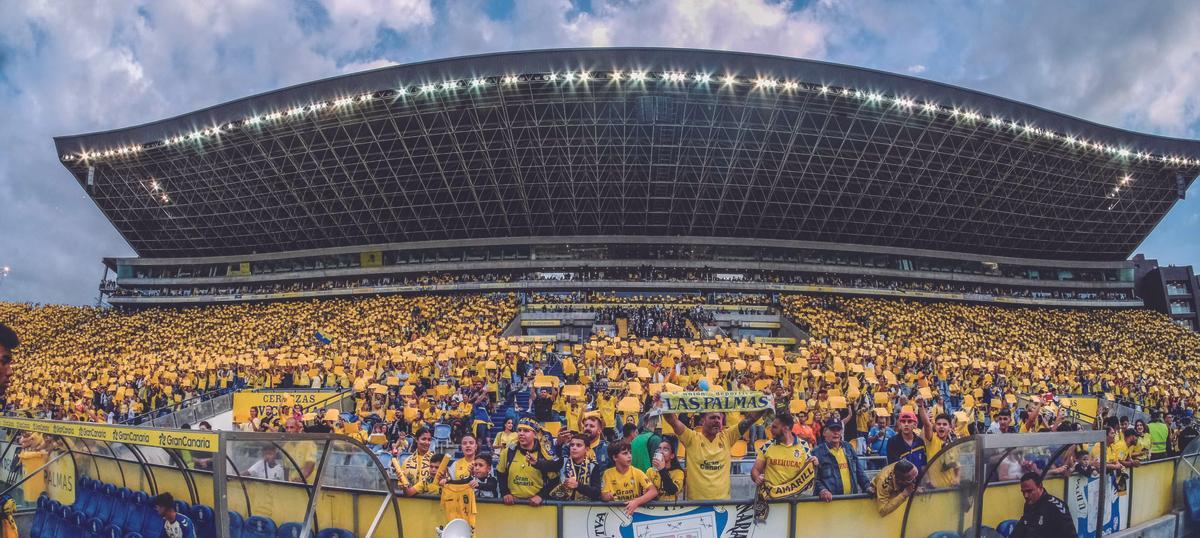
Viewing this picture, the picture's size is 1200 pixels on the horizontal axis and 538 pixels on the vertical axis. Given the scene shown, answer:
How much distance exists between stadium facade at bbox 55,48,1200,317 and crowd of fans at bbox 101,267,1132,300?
225 mm

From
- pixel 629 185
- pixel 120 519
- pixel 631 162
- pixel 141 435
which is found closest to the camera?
pixel 141 435

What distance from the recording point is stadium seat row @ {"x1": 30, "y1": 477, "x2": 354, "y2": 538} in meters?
4.68

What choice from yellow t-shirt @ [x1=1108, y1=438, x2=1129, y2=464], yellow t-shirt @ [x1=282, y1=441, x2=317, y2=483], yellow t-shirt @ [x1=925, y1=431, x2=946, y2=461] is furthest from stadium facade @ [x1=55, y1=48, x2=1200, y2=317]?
yellow t-shirt @ [x1=282, y1=441, x2=317, y2=483]

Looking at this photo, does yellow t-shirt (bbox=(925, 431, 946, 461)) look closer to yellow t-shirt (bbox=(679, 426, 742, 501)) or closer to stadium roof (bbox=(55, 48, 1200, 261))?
yellow t-shirt (bbox=(679, 426, 742, 501))

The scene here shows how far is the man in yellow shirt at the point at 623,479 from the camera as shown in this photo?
573 centimetres

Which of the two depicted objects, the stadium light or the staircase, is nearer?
the staircase

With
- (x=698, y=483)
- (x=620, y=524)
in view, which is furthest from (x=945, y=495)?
(x=620, y=524)

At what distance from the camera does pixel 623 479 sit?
5.77 metres

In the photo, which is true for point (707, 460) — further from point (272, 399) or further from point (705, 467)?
point (272, 399)

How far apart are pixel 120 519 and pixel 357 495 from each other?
2718 millimetres

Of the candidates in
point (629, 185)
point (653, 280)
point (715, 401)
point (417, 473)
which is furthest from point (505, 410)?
point (653, 280)

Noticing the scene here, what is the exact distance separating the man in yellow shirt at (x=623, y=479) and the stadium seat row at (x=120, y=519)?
2.62 metres

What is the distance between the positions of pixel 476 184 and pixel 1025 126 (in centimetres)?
3701

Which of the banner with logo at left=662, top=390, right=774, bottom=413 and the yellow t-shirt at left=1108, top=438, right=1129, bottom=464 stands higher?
the banner with logo at left=662, top=390, right=774, bottom=413
